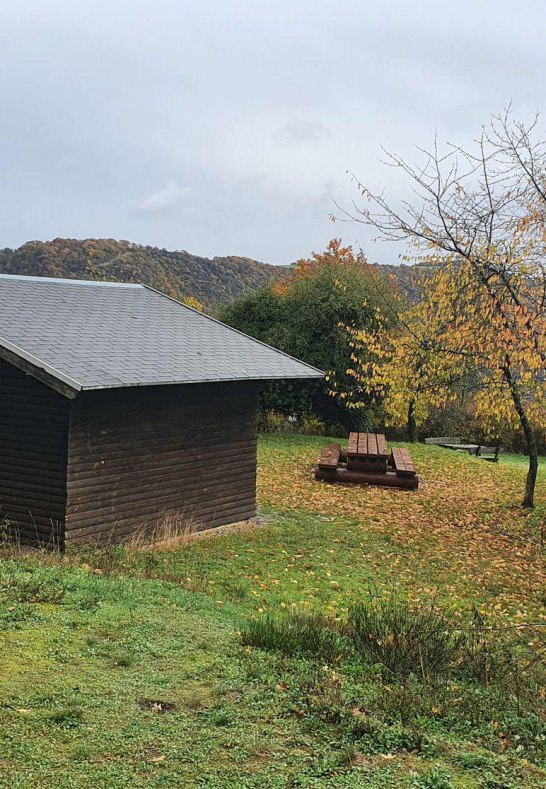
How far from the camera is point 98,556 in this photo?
9664 millimetres

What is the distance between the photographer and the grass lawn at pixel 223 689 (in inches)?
160

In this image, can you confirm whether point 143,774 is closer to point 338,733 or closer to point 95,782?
point 95,782

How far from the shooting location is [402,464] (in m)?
17.9

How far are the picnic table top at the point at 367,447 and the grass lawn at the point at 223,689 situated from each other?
671cm

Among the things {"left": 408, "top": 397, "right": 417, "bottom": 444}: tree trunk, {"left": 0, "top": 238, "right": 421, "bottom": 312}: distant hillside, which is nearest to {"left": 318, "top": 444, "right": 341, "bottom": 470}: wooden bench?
{"left": 408, "top": 397, "right": 417, "bottom": 444}: tree trunk

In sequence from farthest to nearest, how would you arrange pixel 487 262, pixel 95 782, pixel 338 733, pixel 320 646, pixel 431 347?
pixel 431 347
pixel 487 262
pixel 320 646
pixel 338 733
pixel 95 782

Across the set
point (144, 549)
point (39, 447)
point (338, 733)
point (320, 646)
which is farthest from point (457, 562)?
point (338, 733)

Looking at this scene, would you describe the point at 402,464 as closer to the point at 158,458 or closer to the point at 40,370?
the point at 158,458

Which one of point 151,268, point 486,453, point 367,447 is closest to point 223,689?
point 367,447

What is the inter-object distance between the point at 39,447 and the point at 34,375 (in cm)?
134

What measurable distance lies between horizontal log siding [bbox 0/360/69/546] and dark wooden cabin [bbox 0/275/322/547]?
0.02 metres

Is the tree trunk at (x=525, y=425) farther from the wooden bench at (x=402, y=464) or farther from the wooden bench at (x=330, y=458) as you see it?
the wooden bench at (x=330, y=458)

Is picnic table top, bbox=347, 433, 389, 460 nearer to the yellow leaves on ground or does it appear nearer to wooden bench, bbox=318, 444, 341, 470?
wooden bench, bbox=318, 444, 341, 470

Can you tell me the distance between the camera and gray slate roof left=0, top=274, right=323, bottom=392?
9.70 metres
